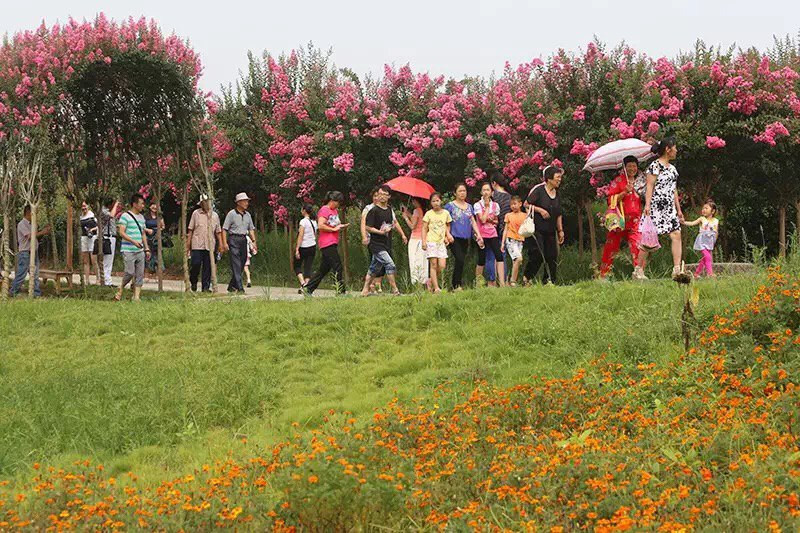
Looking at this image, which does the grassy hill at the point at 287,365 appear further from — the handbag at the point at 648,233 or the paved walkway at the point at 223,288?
the paved walkway at the point at 223,288

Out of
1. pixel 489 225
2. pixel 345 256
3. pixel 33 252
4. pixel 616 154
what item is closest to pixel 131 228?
pixel 33 252

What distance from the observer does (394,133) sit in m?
22.1

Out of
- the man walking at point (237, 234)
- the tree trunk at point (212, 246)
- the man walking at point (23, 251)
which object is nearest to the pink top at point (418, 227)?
the man walking at point (237, 234)

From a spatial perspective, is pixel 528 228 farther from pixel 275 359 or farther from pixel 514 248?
pixel 275 359

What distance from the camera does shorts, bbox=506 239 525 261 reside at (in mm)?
14055

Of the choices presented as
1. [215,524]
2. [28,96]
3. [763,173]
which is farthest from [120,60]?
[215,524]

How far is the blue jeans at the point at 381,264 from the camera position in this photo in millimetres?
14695

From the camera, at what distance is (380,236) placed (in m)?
14.9

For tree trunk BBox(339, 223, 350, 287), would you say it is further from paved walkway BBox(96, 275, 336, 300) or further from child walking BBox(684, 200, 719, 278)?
child walking BBox(684, 200, 719, 278)

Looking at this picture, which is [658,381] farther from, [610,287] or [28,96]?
[28,96]

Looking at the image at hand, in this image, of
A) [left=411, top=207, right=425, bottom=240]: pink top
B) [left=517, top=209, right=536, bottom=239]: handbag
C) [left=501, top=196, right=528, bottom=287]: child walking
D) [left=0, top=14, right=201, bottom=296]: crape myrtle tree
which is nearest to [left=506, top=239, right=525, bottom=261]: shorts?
[left=501, top=196, right=528, bottom=287]: child walking

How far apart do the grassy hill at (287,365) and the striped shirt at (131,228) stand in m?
3.07

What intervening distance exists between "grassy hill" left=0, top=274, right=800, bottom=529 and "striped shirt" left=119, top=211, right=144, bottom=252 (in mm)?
3070

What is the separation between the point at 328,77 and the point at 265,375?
675 inches
